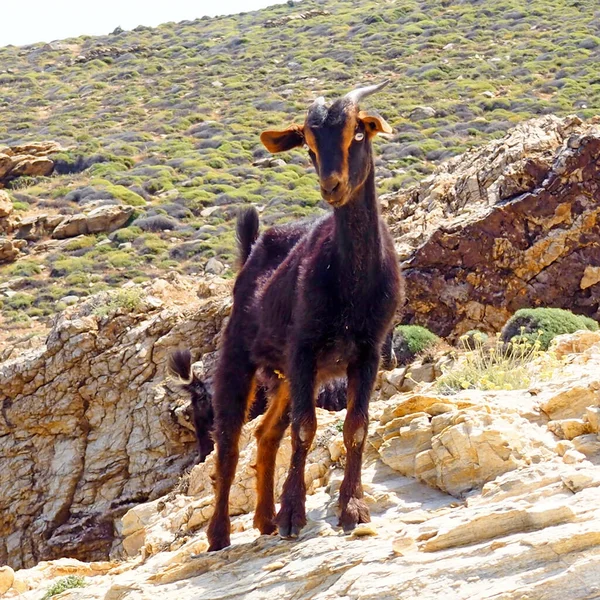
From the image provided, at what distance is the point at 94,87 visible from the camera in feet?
197

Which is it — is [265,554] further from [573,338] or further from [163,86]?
[163,86]

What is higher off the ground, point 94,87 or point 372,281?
point 94,87

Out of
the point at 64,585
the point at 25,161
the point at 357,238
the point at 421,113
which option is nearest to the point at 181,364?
the point at 64,585

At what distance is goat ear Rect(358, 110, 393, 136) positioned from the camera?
6746 mm

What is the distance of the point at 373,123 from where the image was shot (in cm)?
681

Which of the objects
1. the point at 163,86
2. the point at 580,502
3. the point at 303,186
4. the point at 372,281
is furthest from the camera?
the point at 163,86

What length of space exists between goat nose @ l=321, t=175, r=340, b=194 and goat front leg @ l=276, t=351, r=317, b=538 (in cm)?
121

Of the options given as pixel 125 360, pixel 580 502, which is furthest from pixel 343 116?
pixel 125 360

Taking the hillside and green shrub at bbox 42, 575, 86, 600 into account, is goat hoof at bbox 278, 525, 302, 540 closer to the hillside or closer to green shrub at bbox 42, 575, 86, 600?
green shrub at bbox 42, 575, 86, 600

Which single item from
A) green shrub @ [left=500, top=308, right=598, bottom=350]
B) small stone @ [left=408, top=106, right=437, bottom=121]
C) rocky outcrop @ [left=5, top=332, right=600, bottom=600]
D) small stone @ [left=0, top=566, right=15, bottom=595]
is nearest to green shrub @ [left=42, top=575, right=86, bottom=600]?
rocky outcrop @ [left=5, top=332, right=600, bottom=600]

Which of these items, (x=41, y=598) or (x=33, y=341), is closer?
(x=41, y=598)

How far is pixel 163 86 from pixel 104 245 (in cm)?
2875

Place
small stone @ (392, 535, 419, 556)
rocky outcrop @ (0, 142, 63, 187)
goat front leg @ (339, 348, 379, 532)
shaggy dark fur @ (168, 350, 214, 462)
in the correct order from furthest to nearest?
1. rocky outcrop @ (0, 142, 63, 187)
2. shaggy dark fur @ (168, 350, 214, 462)
3. goat front leg @ (339, 348, 379, 532)
4. small stone @ (392, 535, 419, 556)

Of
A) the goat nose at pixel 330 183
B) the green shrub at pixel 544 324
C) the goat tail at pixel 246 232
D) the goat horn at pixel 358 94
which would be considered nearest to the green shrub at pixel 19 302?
the green shrub at pixel 544 324
